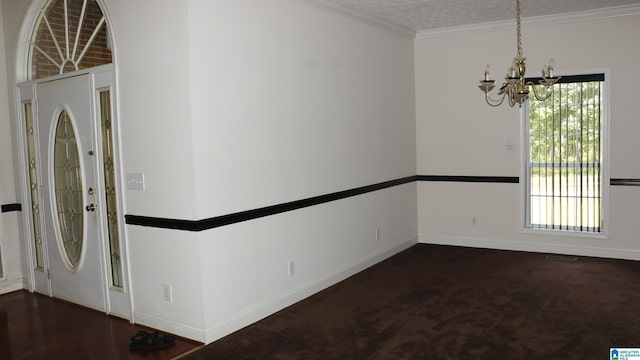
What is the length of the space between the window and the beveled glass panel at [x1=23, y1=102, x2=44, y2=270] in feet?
16.9

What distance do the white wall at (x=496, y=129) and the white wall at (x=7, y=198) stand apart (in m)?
4.48

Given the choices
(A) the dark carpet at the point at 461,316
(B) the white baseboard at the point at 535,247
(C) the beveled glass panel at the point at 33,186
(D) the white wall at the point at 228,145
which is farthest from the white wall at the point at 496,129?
(C) the beveled glass panel at the point at 33,186

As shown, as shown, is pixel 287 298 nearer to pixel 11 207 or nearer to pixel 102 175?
pixel 102 175

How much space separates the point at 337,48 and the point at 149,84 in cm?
195

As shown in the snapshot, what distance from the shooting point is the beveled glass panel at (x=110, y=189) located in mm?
4000

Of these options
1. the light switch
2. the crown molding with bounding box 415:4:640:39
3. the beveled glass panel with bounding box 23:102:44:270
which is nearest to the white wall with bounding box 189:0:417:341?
the light switch

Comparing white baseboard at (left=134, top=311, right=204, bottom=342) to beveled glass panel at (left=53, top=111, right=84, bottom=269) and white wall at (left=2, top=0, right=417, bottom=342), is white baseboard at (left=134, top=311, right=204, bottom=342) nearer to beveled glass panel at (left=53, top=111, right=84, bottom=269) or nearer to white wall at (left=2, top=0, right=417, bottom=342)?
white wall at (left=2, top=0, right=417, bottom=342)

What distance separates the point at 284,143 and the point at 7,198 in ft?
9.13

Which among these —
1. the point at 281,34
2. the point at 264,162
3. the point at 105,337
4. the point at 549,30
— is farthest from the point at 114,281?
the point at 549,30

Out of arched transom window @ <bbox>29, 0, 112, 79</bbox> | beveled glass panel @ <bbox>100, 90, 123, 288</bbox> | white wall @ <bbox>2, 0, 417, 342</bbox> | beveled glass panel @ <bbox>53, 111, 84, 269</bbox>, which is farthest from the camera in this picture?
beveled glass panel @ <bbox>53, 111, 84, 269</bbox>

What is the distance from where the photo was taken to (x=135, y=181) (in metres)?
3.83

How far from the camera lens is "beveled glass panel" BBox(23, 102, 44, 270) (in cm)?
476

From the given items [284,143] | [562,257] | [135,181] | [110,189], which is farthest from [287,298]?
[562,257]

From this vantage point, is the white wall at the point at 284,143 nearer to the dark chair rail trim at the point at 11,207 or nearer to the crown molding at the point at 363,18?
the crown molding at the point at 363,18
